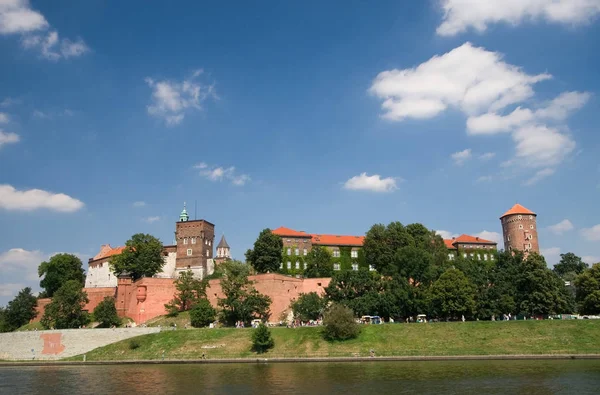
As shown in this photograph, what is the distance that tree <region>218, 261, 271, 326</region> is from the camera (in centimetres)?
4878

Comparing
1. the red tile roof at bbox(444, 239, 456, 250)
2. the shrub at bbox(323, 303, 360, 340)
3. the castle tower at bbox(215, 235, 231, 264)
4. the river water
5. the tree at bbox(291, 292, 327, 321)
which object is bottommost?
the river water

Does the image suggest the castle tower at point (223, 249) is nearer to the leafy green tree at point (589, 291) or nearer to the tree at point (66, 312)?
the tree at point (66, 312)

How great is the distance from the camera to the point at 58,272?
66.8 m

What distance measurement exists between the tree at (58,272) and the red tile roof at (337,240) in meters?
29.6

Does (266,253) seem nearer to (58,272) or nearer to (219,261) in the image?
(219,261)

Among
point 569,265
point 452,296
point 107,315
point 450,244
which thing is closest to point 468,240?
point 450,244

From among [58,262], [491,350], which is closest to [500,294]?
[491,350]

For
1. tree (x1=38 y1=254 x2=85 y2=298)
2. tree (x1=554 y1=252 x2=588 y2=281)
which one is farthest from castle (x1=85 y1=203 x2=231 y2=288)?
tree (x1=554 y1=252 x2=588 y2=281)

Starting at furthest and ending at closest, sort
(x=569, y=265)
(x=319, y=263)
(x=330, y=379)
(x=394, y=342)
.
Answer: (x=569, y=265) < (x=319, y=263) < (x=394, y=342) < (x=330, y=379)

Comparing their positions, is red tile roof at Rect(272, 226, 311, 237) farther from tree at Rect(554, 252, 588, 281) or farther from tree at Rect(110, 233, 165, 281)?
tree at Rect(554, 252, 588, 281)

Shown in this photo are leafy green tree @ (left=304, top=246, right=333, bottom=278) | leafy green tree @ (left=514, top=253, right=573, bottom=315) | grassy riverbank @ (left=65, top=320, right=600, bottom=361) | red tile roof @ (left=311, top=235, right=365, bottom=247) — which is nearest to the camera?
grassy riverbank @ (left=65, top=320, right=600, bottom=361)

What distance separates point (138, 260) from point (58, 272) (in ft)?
45.7

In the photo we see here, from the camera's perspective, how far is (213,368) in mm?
35281

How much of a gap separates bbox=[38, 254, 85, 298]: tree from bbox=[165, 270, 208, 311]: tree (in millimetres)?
18630
